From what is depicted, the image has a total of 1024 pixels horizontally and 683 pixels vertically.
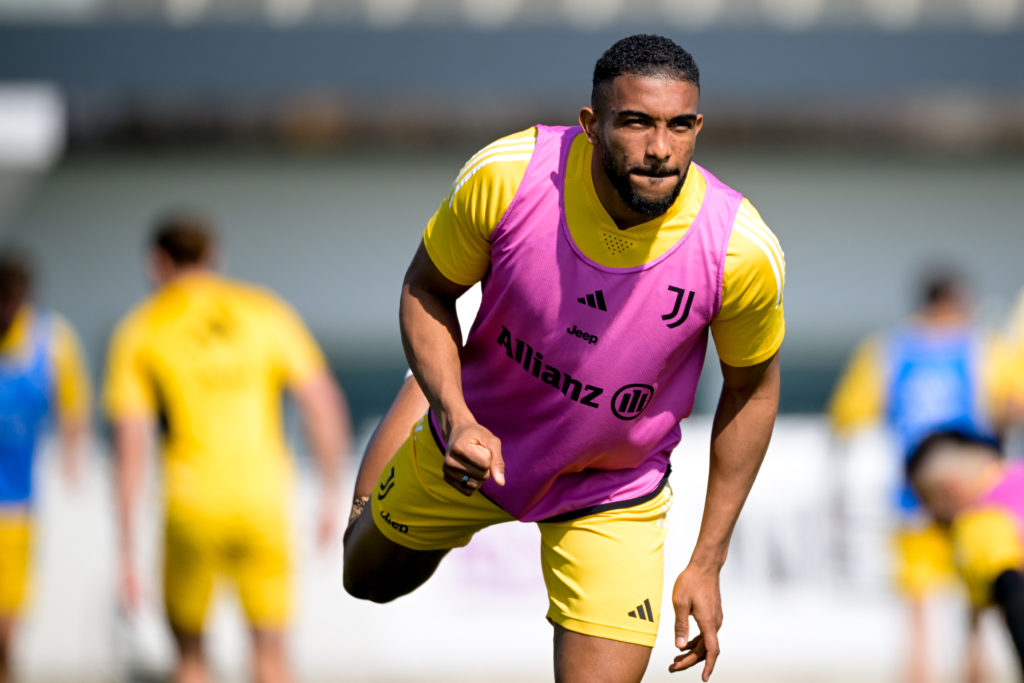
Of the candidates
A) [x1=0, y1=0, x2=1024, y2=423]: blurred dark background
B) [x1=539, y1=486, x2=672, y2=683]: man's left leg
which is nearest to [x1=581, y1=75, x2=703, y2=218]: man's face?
[x1=539, y1=486, x2=672, y2=683]: man's left leg

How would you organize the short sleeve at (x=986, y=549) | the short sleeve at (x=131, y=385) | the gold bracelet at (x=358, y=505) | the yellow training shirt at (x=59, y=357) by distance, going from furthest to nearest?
the yellow training shirt at (x=59, y=357) → the short sleeve at (x=131, y=385) → the gold bracelet at (x=358, y=505) → the short sleeve at (x=986, y=549)

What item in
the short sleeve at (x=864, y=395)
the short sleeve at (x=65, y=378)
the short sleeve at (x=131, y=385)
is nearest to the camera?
the short sleeve at (x=131, y=385)

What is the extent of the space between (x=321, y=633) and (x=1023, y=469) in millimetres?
5943

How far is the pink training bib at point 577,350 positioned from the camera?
3746mm

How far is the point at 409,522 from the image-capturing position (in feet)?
14.4

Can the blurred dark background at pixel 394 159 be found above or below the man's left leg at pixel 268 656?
above

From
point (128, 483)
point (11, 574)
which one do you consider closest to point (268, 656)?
point (128, 483)

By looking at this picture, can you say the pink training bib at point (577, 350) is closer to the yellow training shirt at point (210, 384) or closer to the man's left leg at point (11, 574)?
the yellow training shirt at point (210, 384)

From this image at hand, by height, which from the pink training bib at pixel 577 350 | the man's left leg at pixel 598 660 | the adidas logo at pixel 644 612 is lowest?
the man's left leg at pixel 598 660

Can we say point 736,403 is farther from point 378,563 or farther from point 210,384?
point 210,384

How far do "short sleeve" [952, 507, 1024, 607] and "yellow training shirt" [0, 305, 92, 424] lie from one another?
581cm

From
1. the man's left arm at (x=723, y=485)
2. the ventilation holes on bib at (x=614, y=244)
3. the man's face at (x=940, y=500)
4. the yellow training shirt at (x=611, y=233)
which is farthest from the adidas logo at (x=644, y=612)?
the man's face at (x=940, y=500)

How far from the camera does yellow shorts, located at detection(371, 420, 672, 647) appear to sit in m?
4.02

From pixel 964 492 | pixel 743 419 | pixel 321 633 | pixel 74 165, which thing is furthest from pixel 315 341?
pixel 743 419
